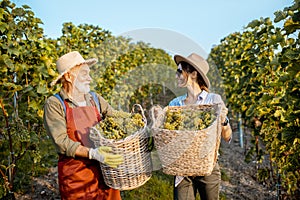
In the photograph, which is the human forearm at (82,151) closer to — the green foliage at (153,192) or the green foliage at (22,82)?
the green foliage at (22,82)

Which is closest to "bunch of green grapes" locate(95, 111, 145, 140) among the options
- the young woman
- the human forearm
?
the human forearm

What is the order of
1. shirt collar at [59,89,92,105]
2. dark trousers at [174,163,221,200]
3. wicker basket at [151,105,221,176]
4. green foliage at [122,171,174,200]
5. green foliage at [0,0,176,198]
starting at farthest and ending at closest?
green foliage at [122,171,174,200] < green foliage at [0,0,176,198] < dark trousers at [174,163,221,200] < shirt collar at [59,89,92,105] < wicker basket at [151,105,221,176]

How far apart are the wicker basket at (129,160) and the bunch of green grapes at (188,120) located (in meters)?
0.14

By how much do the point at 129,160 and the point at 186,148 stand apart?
304 mm

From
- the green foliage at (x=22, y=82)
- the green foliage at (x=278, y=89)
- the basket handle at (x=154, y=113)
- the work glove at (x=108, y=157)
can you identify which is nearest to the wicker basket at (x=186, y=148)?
the basket handle at (x=154, y=113)

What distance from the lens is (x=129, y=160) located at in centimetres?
171

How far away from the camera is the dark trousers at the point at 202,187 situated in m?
2.12

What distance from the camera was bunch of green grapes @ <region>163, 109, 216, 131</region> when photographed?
1700 mm

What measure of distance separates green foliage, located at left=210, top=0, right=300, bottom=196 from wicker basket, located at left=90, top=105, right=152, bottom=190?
93 cm

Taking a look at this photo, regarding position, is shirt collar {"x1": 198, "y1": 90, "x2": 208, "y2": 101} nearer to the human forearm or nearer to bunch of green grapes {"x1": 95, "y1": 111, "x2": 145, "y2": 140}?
bunch of green grapes {"x1": 95, "y1": 111, "x2": 145, "y2": 140}

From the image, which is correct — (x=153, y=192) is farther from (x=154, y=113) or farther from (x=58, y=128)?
(x=58, y=128)

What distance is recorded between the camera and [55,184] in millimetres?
4051

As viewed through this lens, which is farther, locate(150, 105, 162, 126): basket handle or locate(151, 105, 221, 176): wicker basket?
locate(150, 105, 162, 126): basket handle

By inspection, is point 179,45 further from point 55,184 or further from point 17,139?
point 55,184
